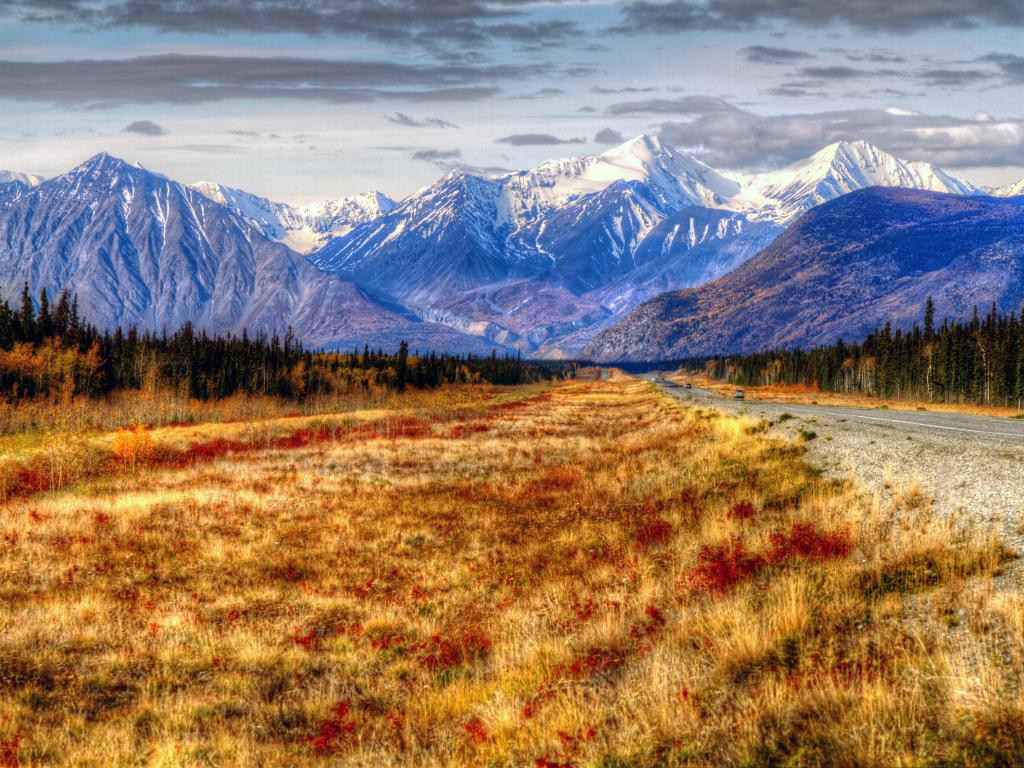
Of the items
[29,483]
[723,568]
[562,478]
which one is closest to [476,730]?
[723,568]

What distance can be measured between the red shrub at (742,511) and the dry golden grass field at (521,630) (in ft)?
0.33

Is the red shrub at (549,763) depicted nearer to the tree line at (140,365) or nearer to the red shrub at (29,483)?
the red shrub at (29,483)

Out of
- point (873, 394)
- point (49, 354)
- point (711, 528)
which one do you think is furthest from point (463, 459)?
point (873, 394)

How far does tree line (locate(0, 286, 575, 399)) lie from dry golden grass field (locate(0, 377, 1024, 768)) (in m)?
77.4

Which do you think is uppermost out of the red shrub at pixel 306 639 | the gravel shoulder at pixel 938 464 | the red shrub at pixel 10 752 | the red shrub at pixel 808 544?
the gravel shoulder at pixel 938 464

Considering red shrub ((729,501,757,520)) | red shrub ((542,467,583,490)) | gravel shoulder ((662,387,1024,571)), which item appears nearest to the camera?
gravel shoulder ((662,387,1024,571))

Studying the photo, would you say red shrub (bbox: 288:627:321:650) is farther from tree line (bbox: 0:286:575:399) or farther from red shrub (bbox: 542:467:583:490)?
tree line (bbox: 0:286:575:399)

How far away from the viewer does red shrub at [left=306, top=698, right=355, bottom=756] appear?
9007mm

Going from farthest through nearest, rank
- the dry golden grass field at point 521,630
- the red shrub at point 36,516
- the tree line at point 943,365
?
1. the tree line at point 943,365
2. the red shrub at point 36,516
3. the dry golden grass field at point 521,630

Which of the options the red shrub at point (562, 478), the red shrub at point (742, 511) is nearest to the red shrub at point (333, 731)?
the red shrub at point (742, 511)

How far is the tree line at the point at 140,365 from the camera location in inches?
3612

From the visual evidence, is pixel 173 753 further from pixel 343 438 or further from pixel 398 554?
pixel 343 438


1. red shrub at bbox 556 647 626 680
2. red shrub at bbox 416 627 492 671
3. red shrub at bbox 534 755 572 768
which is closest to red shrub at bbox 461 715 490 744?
red shrub at bbox 534 755 572 768

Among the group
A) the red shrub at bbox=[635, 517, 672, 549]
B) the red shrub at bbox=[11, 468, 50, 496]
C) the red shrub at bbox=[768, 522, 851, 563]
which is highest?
the red shrub at bbox=[768, 522, 851, 563]
